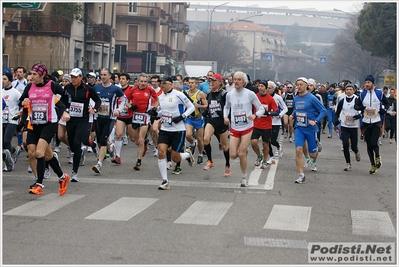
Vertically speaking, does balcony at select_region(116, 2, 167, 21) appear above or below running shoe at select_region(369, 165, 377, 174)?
above

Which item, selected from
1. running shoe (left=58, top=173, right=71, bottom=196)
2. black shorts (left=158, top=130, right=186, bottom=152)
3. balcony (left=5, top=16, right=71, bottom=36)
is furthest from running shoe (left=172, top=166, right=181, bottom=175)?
balcony (left=5, top=16, right=71, bottom=36)

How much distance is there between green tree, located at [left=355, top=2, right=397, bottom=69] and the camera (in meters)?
55.0

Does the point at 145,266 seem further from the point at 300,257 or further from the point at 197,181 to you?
the point at 197,181

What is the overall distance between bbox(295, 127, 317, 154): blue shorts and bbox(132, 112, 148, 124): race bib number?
3.15 m

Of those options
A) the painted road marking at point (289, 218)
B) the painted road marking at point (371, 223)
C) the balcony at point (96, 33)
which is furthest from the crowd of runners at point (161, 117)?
the balcony at point (96, 33)

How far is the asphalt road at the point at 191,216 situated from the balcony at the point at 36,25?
88.5ft

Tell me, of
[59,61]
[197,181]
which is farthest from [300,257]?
[59,61]

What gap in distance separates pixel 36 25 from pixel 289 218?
34.1 m

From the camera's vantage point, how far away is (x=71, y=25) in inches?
1799

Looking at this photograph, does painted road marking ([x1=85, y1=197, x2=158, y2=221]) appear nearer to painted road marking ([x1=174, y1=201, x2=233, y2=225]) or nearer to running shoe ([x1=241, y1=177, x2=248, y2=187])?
painted road marking ([x1=174, y1=201, x2=233, y2=225])

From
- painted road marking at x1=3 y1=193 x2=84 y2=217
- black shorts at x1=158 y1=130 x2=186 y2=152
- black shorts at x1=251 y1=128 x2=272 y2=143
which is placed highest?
black shorts at x1=158 y1=130 x2=186 y2=152

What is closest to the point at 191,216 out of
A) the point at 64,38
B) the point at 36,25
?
the point at 36,25

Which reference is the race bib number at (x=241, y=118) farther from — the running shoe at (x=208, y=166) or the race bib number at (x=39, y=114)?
the race bib number at (x=39, y=114)

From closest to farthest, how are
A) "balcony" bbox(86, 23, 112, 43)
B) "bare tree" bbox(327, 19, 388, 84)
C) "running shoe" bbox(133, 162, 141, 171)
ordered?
"running shoe" bbox(133, 162, 141, 171)
"balcony" bbox(86, 23, 112, 43)
"bare tree" bbox(327, 19, 388, 84)
